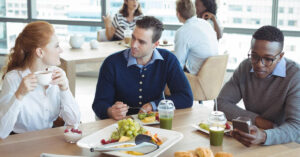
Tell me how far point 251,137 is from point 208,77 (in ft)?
6.28

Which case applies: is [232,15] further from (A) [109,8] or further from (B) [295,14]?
(A) [109,8]

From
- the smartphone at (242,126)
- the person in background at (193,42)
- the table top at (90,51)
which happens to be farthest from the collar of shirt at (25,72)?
the person in background at (193,42)

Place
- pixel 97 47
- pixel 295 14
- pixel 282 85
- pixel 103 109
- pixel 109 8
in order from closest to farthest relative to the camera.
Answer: pixel 282 85
pixel 103 109
pixel 97 47
pixel 295 14
pixel 109 8

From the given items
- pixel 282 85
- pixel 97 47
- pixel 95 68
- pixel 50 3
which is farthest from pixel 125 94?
pixel 50 3

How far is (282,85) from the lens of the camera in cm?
203

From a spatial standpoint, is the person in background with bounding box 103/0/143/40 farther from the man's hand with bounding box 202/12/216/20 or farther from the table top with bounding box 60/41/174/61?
the man's hand with bounding box 202/12/216/20

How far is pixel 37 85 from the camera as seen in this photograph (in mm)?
2102

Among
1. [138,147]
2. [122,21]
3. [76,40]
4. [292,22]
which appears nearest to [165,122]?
[138,147]

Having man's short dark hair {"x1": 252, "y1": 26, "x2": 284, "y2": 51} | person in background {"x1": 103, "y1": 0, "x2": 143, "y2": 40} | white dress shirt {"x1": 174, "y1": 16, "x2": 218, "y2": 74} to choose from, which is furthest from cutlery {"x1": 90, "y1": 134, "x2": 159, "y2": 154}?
person in background {"x1": 103, "y1": 0, "x2": 143, "y2": 40}

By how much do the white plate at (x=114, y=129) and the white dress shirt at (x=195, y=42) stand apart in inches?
73.8

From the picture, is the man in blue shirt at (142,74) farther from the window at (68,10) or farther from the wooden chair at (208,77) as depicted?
the window at (68,10)

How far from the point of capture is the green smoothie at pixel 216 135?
1685mm

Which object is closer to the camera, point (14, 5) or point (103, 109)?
point (103, 109)

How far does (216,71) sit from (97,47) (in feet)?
4.10
